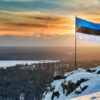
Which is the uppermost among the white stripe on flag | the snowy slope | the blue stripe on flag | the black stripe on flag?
the blue stripe on flag

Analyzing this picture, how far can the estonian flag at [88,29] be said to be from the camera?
3594 centimetres

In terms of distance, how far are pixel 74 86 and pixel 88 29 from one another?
10756 mm

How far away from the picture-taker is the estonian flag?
35938 millimetres

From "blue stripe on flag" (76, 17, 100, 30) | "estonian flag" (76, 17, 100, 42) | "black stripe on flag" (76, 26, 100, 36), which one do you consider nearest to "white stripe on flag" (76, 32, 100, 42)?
"estonian flag" (76, 17, 100, 42)

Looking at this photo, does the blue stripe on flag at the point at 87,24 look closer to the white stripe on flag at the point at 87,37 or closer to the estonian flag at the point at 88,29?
the estonian flag at the point at 88,29

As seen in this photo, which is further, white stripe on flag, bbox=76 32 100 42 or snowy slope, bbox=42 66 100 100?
white stripe on flag, bbox=76 32 100 42

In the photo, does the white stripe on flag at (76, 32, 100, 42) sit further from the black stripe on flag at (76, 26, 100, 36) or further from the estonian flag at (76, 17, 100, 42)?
the black stripe on flag at (76, 26, 100, 36)

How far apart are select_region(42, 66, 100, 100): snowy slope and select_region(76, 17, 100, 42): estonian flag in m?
6.36

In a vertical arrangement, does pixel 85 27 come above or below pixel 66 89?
above

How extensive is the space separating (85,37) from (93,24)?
143 centimetres

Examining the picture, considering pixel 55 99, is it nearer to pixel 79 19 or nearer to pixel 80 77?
pixel 80 77

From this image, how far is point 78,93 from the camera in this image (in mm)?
24844

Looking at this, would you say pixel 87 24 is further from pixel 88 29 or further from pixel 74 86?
pixel 74 86

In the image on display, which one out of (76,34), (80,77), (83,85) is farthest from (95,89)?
(76,34)
